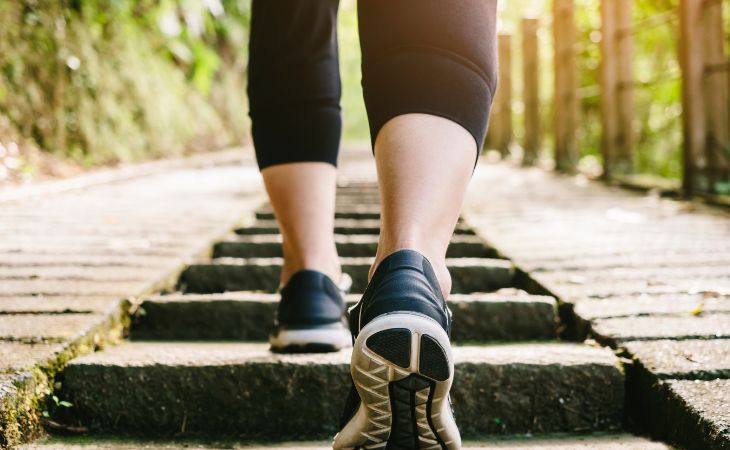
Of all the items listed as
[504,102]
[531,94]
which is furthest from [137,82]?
[504,102]

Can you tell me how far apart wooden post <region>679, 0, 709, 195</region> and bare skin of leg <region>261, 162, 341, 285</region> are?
9.49 feet

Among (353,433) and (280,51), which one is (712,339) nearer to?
(353,433)

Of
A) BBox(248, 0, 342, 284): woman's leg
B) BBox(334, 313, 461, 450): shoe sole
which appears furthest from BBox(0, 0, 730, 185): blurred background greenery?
BBox(334, 313, 461, 450): shoe sole

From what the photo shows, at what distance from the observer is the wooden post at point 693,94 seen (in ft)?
12.2

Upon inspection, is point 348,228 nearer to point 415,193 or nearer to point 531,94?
point 415,193

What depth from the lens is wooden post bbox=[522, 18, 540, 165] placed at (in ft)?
22.9

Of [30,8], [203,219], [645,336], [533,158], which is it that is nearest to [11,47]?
[30,8]

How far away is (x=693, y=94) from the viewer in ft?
12.3

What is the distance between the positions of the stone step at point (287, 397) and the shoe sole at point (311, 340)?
0.03m

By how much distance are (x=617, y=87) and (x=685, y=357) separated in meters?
3.88

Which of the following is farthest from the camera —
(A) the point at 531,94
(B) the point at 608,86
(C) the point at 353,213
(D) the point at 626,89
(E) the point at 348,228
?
(A) the point at 531,94

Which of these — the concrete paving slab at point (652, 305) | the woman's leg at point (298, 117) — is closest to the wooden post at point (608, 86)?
the concrete paving slab at point (652, 305)

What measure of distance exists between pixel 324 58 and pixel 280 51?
8 centimetres

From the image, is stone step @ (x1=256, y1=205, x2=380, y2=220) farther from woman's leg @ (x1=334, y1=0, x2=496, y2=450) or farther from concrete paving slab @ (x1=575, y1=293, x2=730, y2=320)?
woman's leg @ (x1=334, y1=0, x2=496, y2=450)
